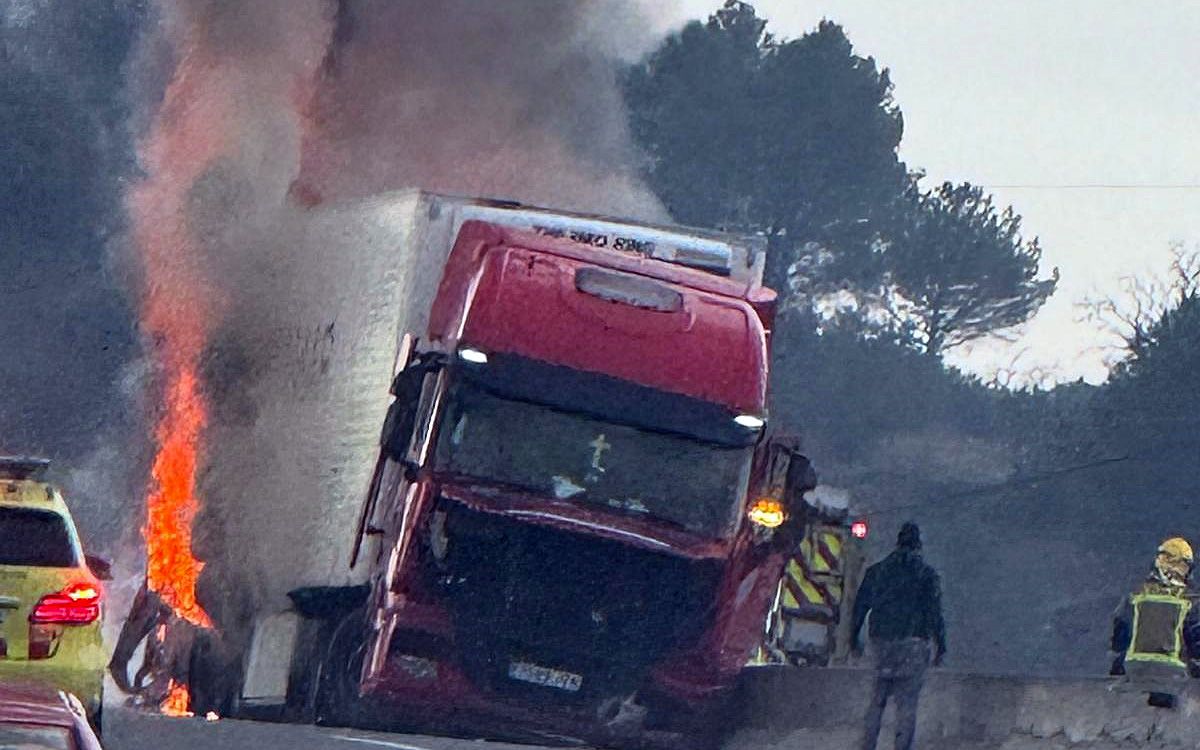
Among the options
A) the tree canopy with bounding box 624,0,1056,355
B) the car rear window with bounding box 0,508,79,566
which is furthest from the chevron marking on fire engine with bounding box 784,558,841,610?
the tree canopy with bounding box 624,0,1056,355

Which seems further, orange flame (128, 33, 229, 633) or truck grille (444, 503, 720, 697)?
orange flame (128, 33, 229, 633)

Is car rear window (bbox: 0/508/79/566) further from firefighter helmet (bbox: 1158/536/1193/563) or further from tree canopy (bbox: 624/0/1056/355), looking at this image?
tree canopy (bbox: 624/0/1056/355)

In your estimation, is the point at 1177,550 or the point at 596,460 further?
the point at 1177,550

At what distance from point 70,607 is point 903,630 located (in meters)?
6.77

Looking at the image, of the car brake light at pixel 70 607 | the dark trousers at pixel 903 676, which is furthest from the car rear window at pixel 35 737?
the dark trousers at pixel 903 676

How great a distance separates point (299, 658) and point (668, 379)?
13.4 ft

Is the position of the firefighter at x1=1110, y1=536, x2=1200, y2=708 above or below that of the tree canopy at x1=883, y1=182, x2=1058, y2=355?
below

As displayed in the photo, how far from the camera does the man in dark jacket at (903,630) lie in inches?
752

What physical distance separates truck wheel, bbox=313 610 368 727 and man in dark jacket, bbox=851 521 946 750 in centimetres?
346

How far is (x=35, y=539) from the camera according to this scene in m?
14.7

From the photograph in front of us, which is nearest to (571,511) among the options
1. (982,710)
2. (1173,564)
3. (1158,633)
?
(982,710)

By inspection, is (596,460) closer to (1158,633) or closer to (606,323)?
(606,323)

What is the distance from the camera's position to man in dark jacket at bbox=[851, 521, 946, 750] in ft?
62.7

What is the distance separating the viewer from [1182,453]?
57.4 m
